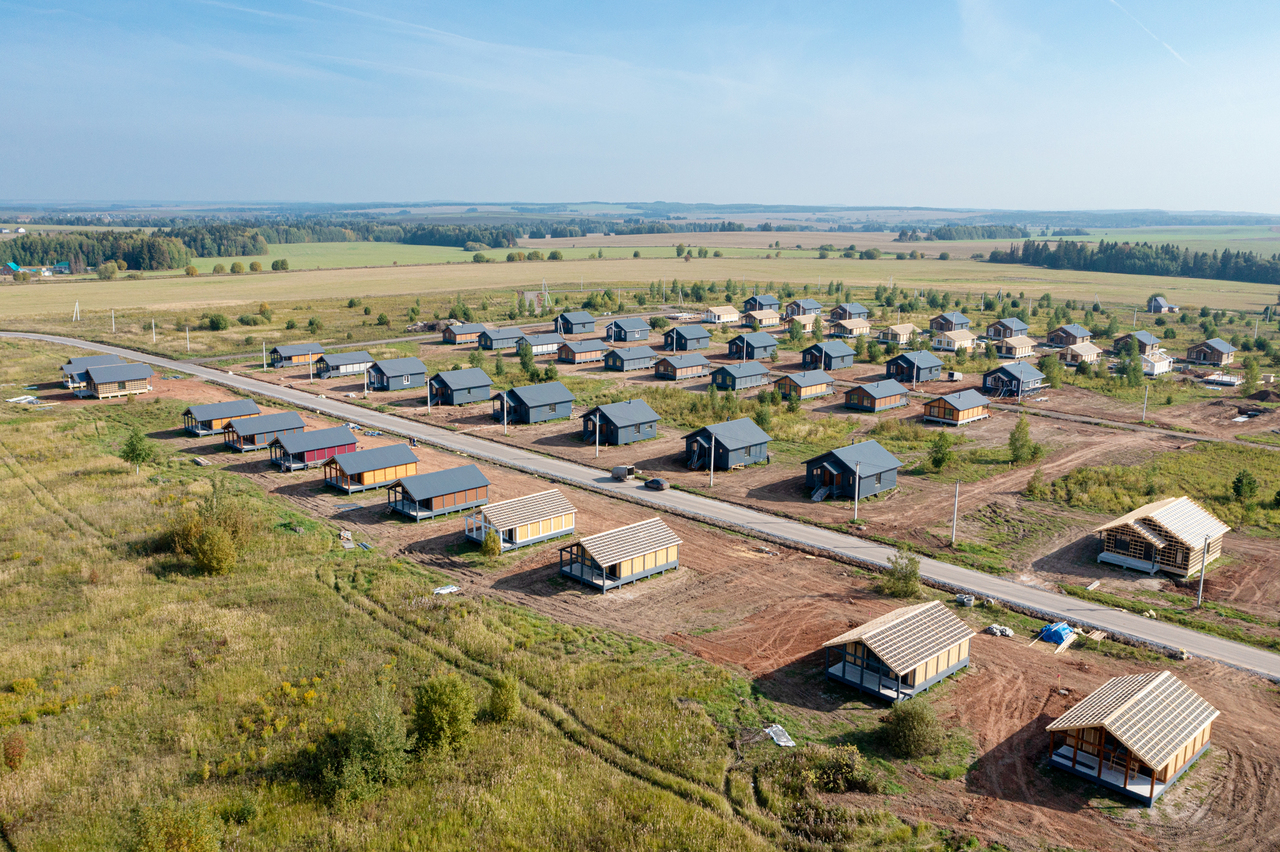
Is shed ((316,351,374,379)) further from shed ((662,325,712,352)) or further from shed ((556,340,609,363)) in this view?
shed ((662,325,712,352))

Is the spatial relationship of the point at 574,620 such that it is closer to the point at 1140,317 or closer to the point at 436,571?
the point at 436,571

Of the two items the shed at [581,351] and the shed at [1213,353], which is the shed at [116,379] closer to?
the shed at [581,351]

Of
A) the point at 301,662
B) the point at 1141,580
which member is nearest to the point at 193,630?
the point at 301,662

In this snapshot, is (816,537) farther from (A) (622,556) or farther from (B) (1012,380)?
(B) (1012,380)

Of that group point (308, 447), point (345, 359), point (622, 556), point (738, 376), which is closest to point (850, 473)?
point (622, 556)

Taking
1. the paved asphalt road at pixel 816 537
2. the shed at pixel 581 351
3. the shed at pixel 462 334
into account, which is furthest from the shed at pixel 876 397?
the shed at pixel 462 334

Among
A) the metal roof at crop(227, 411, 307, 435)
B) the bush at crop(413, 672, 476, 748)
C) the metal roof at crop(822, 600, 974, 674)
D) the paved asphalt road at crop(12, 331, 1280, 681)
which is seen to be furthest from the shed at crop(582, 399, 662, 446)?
the bush at crop(413, 672, 476, 748)
